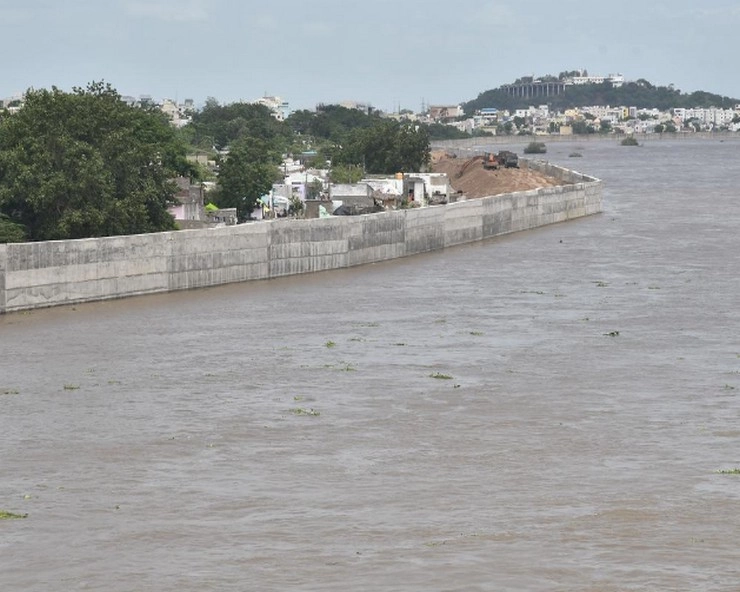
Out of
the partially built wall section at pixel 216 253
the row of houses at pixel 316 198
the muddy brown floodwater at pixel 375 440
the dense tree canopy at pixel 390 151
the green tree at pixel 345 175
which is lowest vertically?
the muddy brown floodwater at pixel 375 440

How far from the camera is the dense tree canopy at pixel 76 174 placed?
45156mm

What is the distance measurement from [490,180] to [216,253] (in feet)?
169

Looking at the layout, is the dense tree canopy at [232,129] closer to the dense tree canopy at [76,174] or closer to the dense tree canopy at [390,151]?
the dense tree canopy at [390,151]

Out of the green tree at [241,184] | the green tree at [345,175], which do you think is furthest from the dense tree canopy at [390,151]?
the green tree at [241,184]

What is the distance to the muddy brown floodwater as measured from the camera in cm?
1888

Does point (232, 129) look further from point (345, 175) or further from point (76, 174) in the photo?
point (76, 174)

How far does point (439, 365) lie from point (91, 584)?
15.2 m

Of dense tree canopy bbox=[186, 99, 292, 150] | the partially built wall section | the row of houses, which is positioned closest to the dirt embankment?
the row of houses

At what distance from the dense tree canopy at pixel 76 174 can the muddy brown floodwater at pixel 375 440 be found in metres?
3.89

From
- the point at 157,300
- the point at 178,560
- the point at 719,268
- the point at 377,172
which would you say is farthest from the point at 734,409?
the point at 377,172

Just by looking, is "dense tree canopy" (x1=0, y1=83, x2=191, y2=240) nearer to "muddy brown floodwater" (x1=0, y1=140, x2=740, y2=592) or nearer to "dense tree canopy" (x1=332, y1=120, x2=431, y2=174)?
"muddy brown floodwater" (x1=0, y1=140, x2=740, y2=592)

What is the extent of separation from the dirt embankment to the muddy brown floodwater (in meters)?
45.3

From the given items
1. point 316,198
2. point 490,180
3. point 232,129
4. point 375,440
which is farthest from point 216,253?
point 232,129

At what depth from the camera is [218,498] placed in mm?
21562
